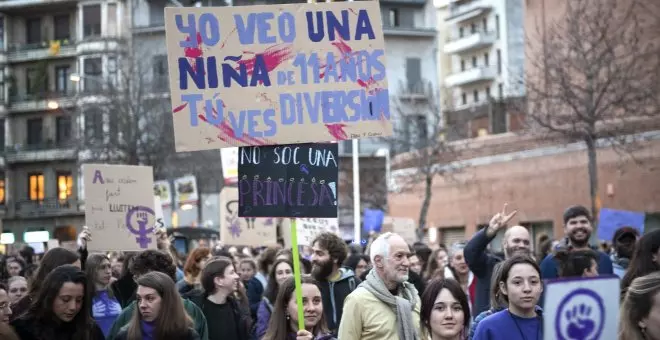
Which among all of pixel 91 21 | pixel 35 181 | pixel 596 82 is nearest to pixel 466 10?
pixel 91 21

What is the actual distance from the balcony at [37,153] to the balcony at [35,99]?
220 centimetres

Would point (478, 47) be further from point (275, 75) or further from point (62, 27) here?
point (275, 75)

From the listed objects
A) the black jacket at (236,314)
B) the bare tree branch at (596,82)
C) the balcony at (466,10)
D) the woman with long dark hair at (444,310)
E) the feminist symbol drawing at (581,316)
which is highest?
the balcony at (466,10)

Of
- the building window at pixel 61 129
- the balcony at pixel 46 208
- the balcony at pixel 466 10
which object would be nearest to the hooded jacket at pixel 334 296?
the balcony at pixel 46 208

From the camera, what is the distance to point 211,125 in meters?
8.23

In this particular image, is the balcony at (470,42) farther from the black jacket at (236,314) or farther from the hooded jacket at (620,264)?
the black jacket at (236,314)

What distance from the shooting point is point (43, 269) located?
9.41 metres

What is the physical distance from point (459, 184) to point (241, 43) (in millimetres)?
38059

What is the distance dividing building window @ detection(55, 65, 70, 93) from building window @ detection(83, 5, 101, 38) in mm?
3009

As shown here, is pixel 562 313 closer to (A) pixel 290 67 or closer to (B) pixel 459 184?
(A) pixel 290 67

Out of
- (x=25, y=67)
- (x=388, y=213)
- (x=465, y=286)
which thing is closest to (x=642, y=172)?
(x=388, y=213)

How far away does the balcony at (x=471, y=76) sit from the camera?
76494 mm

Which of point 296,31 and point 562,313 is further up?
point 296,31

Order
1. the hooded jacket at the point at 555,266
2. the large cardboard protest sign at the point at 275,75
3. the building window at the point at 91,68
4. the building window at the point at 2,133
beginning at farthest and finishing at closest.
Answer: the building window at the point at 2,133, the building window at the point at 91,68, the hooded jacket at the point at 555,266, the large cardboard protest sign at the point at 275,75
